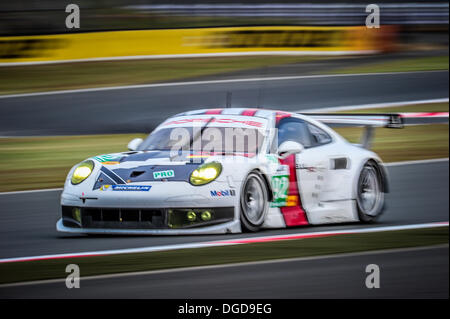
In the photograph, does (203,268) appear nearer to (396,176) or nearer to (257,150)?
(257,150)

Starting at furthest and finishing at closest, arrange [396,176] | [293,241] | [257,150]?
[396,176]
[257,150]
[293,241]

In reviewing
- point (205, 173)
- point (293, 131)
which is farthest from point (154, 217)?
point (293, 131)

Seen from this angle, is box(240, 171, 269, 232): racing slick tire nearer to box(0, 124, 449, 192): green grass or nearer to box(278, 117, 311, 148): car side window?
box(278, 117, 311, 148): car side window

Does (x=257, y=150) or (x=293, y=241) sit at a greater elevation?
(x=257, y=150)

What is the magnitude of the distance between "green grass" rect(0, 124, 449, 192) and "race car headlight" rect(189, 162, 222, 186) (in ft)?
10.8

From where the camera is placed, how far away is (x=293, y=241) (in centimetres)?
621

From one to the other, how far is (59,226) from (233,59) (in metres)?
10.3

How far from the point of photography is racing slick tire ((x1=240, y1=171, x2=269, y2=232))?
620cm

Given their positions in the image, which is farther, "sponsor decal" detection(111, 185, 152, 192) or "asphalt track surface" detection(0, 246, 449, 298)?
"sponsor decal" detection(111, 185, 152, 192)

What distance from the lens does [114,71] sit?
599 inches

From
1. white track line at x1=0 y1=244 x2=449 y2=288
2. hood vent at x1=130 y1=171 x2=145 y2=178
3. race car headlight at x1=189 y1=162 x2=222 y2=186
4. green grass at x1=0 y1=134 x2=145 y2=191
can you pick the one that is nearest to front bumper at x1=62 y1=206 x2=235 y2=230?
race car headlight at x1=189 y1=162 x2=222 y2=186

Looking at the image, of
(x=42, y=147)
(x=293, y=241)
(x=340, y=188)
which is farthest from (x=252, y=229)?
(x=42, y=147)

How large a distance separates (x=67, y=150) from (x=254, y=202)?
5227mm

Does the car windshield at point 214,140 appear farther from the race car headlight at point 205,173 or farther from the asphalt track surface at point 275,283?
the asphalt track surface at point 275,283
